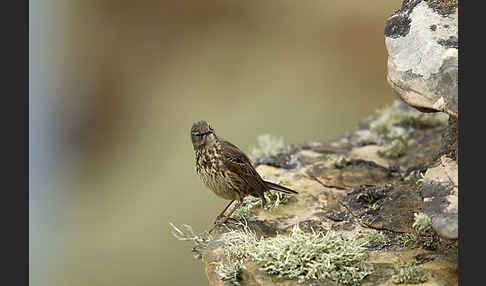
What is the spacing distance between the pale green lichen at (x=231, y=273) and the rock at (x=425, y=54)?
1797mm

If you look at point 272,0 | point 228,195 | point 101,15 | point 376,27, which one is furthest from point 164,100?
point 228,195

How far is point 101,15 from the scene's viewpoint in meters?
12.4

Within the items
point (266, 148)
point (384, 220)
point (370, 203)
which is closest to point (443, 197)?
point (384, 220)

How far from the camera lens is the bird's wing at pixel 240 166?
495 centimetres

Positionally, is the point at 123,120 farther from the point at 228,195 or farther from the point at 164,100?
the point at 228,195

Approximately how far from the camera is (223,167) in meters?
4.95

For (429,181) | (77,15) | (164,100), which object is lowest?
(164,100)

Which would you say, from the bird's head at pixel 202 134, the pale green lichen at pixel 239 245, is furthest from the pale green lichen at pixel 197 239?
the bird's head at pixel 202 134

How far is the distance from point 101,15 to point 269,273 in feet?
32.0

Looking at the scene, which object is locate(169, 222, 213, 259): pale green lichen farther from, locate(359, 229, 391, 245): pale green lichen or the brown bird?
locate(359, 229, 391, 245): pale green lichen

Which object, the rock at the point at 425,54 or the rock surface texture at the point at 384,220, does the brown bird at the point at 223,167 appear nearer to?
the rock surface texture at the point at 384,220

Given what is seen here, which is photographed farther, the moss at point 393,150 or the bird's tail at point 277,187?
the moss at point 393,150

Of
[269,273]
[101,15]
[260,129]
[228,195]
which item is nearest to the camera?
[269,273]

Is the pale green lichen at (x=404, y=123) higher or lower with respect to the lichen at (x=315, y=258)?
higher
